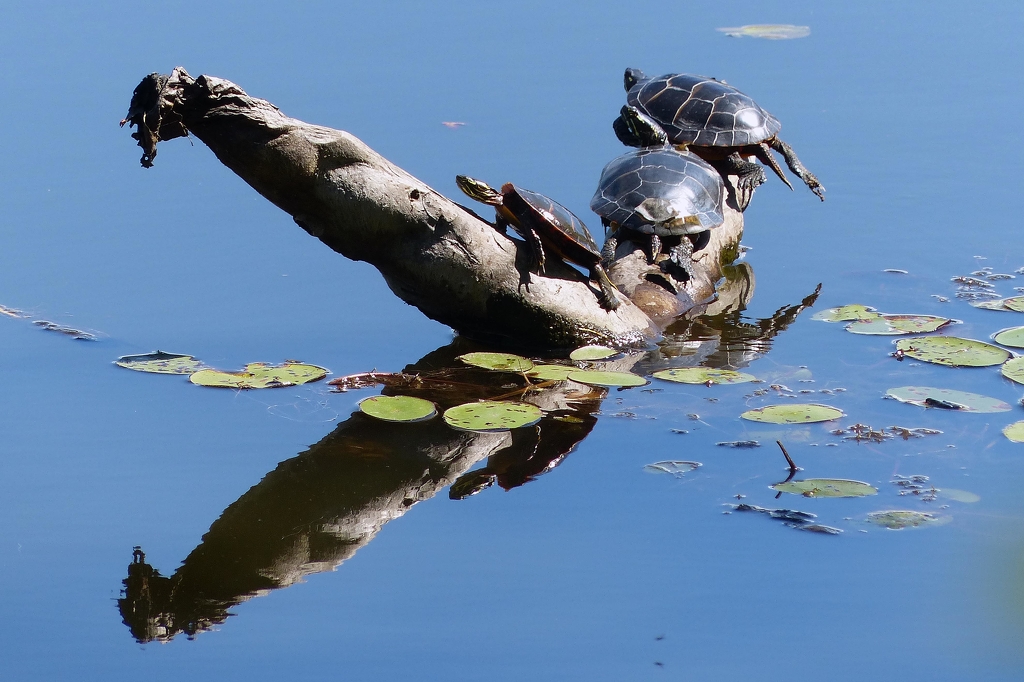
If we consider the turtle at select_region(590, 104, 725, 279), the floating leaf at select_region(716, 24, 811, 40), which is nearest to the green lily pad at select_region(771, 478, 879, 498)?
the turtle at select_region(590, 104, 725, 279)

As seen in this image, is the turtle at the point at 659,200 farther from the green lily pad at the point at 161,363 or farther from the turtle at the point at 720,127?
the green lily pad at the point at 161,363

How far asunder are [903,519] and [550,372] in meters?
1.50

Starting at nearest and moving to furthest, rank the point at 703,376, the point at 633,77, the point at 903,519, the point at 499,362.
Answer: the point at 903,519
the point at 703,376
the point at 499,362
the point at 633,77

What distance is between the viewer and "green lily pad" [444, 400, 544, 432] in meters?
3.73

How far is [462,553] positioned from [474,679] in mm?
546

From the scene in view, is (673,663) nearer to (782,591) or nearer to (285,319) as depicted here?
(782,591)

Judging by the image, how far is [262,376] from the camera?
13.5 feet

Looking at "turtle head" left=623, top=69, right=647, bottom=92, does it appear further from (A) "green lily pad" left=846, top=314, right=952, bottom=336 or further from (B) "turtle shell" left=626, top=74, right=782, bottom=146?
(A) "green lily pad" left=846, top=314, right=952, bottom=336

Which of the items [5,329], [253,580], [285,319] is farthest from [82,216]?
[253,580]

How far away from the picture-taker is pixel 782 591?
279cm

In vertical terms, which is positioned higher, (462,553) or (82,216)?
(82,216)

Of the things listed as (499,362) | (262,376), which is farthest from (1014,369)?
(262,376)

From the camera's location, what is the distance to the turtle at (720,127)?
5895 millimetres

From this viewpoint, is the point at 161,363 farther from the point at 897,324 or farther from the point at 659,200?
the point at 897,324
